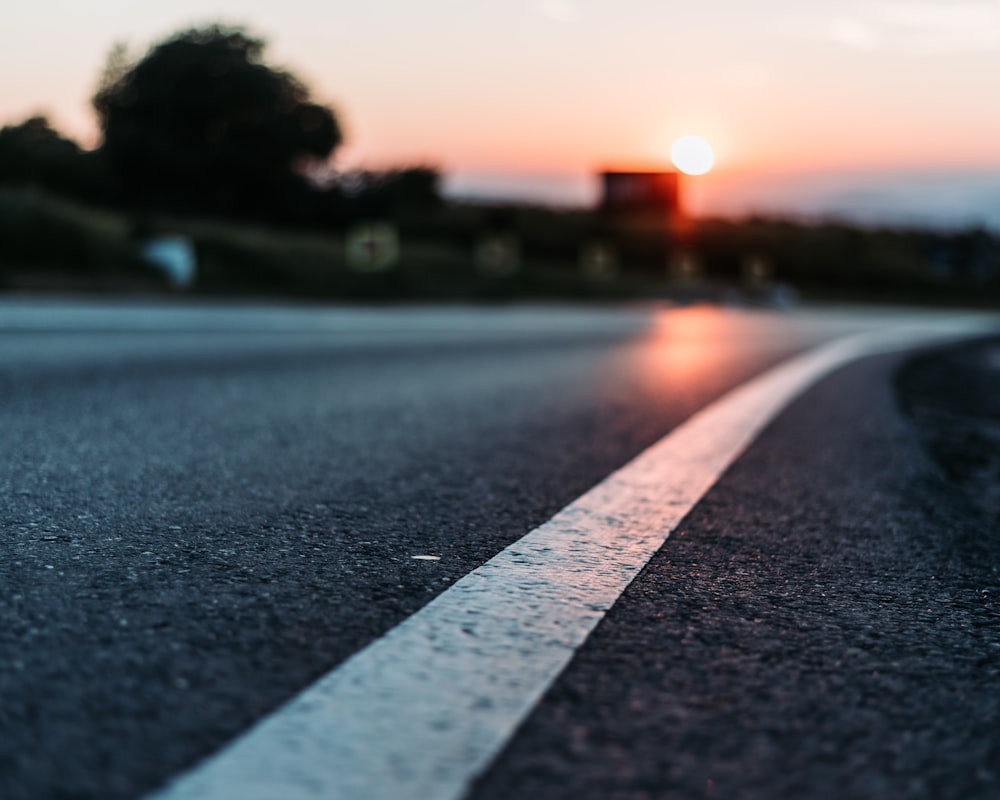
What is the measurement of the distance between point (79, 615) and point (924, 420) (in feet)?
19.8

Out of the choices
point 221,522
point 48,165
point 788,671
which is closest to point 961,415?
point 221,522

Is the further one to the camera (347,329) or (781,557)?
(347,329)

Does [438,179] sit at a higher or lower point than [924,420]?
higher

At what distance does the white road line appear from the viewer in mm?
1636

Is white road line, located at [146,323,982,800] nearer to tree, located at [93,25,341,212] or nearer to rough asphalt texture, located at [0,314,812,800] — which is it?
rough asphalt texture, located at [0,314,812,800]

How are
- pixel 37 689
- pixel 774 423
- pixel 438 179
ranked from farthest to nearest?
1. pixel 438 179
2. pixel 774 423
3. pixel 37 689

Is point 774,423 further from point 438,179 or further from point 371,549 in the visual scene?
point 438,179

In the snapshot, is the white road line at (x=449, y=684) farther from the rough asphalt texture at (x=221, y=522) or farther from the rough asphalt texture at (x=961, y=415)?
the rough asphalt texture at (x=961, y=415)

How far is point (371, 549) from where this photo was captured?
10.1 ft

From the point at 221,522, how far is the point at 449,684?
1.51 meters

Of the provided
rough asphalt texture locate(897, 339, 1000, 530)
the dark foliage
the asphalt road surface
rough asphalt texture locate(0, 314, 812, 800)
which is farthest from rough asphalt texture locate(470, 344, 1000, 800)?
the dark foliage

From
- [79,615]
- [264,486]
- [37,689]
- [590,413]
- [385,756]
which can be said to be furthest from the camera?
[590,413]

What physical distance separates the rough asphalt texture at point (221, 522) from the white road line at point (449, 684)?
7cm

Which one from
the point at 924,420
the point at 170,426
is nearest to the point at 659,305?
the point at 924,420
